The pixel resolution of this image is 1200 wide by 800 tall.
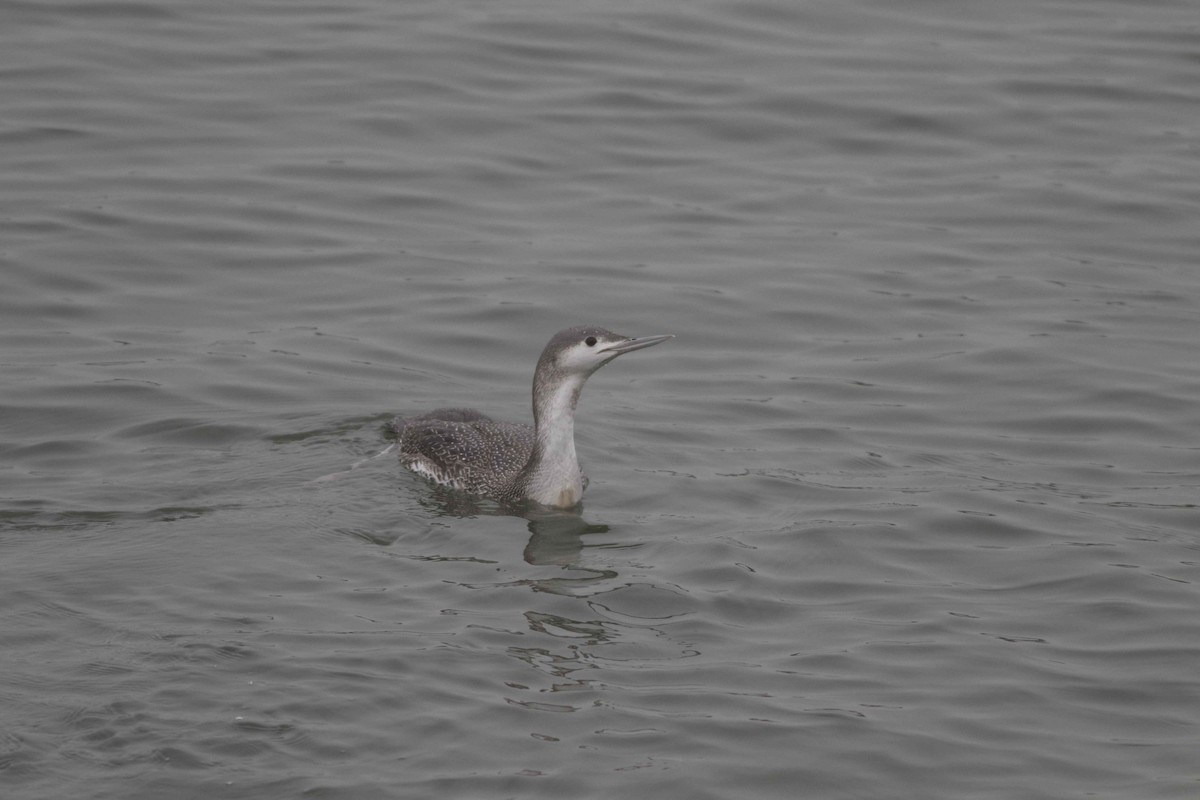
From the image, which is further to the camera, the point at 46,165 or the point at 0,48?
the point at 0,48

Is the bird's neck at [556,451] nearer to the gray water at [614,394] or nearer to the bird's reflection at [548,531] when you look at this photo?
the bird's reflection at [548,531]

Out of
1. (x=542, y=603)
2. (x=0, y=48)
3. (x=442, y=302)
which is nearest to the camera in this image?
(x=542, y=603)

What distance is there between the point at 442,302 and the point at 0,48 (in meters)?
7.52

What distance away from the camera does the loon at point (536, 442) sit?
11047mm

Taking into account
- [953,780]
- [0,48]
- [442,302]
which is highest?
[0,48]

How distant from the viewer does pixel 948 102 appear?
1933 centimetres

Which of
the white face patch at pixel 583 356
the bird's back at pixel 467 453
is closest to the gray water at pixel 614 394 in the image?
the bird's back at pixel 467 453

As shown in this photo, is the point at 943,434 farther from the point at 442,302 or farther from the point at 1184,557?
the point at 442,302

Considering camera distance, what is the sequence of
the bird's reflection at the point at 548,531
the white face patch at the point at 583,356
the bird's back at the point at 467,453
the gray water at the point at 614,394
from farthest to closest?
the bird's back at the point at 467,453, the white face patch at the point at 583,356, the bird's reflection at the point at 548,531, the gray water at the point at 614,394

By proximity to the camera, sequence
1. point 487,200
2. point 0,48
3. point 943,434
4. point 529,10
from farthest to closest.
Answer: point 529,10 → point 0,48 → point 487,200 → point 943,434

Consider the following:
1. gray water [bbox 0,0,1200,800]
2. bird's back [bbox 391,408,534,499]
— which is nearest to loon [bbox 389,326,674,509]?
bird's back [bbox 391,408,534,499]

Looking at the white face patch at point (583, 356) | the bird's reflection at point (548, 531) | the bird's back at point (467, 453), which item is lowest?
the bird's reflection at point (548, 531)

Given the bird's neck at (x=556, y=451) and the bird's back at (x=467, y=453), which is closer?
the bird's neck at (x=556, y=451)

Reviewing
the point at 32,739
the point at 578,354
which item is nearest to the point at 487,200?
the point at 578,354
